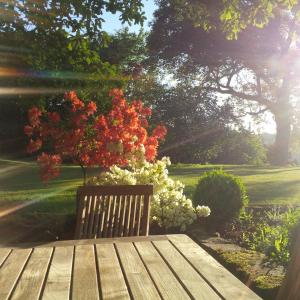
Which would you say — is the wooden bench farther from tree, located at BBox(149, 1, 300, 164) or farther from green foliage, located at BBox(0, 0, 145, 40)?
tree, located at BBox(149, 1, 300, 164)

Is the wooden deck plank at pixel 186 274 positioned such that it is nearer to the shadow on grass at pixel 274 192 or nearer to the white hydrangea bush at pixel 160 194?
the white hydrangea bush at pixel 160 194

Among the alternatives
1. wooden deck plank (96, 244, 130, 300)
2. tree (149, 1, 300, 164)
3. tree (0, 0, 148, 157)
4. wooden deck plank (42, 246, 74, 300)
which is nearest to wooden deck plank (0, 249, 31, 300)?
wooden deck plank (42, 246, 74, 300)

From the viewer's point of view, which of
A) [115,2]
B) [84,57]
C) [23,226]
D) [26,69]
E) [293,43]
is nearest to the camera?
[115,2]

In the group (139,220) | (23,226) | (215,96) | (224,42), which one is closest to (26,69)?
(23,226)

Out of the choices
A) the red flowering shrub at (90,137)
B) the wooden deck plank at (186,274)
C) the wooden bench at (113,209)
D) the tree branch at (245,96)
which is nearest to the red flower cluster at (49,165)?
the red flowering shrub at (90,137)

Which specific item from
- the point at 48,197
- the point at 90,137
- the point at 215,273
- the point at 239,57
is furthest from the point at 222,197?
the point at 239,57

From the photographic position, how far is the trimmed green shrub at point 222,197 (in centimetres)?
749

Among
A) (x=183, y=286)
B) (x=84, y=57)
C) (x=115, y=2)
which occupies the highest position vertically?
(x=115, y=2)

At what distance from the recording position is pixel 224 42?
24.6 meters

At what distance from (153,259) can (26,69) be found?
37.5 ft

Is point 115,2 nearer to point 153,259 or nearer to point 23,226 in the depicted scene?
point 23,226

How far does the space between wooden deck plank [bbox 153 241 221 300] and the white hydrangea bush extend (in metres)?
3.55

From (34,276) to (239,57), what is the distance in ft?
81.0

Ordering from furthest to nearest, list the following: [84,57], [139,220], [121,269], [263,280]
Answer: [84,57] → [263,280] → [139,220] → [121,269]
